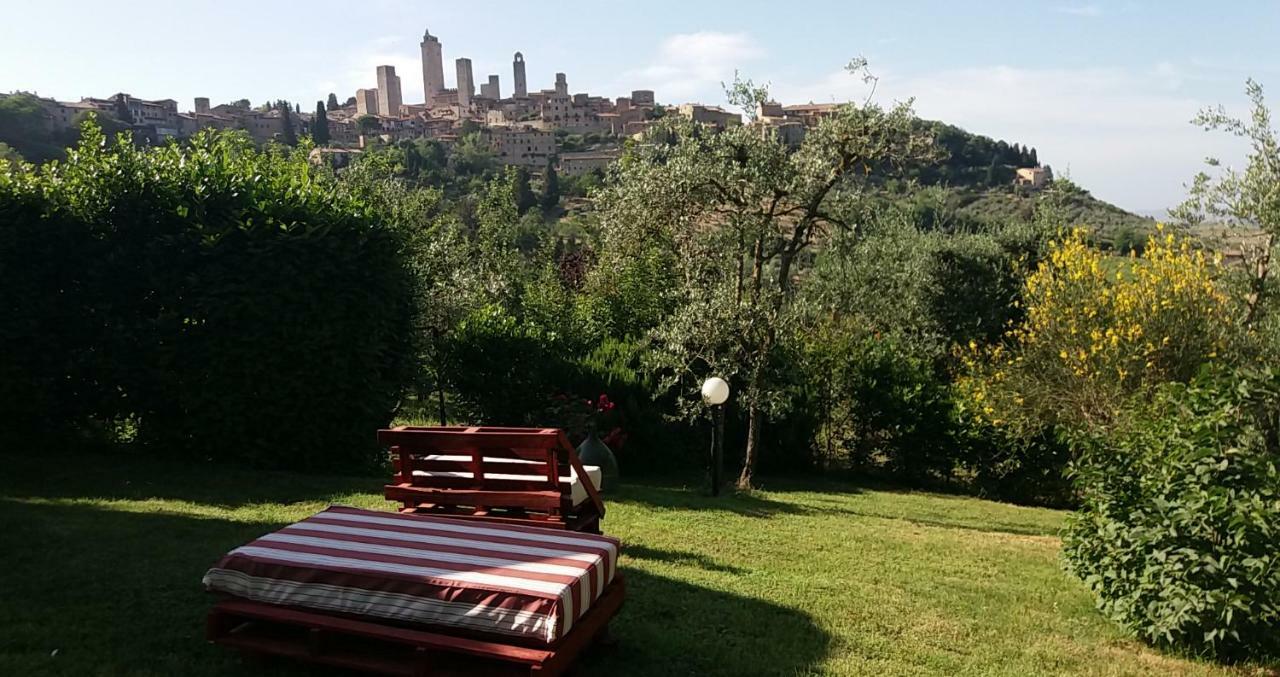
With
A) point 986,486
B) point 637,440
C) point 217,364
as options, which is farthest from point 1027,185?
Result: point 217,364

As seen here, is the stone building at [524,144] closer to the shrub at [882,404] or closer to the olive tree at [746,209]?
the shrub at [882,404]

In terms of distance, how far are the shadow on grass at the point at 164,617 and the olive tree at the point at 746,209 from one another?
6.14m

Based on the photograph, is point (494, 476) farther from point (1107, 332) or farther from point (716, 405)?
point (1107, 332)

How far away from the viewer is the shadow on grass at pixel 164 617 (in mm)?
4328

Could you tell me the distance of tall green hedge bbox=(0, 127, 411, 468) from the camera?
9836 mm

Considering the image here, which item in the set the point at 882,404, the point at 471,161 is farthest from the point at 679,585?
the point at 471,161

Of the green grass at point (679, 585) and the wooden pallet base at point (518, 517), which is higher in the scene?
the wooden pallet base at point (518, 517)

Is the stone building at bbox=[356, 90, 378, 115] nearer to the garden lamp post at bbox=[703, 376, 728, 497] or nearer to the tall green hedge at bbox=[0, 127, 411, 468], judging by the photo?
the tall green hedge at bbox=[0, 127, 411, 468]

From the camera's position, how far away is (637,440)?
13508 mm

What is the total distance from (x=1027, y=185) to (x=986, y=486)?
57.1 meters

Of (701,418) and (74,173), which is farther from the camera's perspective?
(701,418)

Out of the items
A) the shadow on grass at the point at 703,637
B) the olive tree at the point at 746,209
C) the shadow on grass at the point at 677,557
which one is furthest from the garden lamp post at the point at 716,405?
the shadow on grass at the point at 703,637

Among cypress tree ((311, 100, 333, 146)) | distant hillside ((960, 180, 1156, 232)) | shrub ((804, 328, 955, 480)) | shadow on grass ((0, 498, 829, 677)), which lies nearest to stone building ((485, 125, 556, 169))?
cypress tree ((311, 100, 333, 146))

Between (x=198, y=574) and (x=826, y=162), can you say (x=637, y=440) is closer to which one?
(x=826, y=162)
